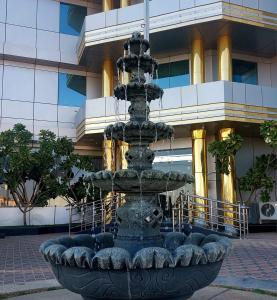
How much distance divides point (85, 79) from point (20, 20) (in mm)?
4516

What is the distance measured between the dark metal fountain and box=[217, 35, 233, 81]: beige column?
11.7 metres

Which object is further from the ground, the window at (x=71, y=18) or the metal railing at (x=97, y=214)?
the window at (x=71, y=18)

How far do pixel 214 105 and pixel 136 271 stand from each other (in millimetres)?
12983

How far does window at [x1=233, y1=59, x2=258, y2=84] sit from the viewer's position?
1958 centimetres

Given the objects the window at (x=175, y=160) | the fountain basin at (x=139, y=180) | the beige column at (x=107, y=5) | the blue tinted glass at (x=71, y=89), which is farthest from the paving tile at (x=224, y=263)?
the beige column at (x=107, y=5)

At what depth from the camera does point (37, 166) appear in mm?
17156

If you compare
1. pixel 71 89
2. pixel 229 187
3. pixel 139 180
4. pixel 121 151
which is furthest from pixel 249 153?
pixel 139 180

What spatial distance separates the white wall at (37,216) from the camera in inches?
707

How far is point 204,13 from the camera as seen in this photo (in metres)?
16.7

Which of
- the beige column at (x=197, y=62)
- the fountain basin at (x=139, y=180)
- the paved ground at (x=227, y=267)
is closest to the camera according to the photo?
the fountain basin at (x=139, y=180)

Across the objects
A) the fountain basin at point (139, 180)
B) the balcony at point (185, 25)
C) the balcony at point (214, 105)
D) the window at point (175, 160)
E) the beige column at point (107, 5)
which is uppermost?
the beige column at point (107, 5)

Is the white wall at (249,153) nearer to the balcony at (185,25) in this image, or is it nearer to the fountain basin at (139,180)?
the balcony at (185,25)

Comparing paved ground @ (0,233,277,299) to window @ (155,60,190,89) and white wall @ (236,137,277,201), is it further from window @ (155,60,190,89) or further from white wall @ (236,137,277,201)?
window @ (155,60,190,89)

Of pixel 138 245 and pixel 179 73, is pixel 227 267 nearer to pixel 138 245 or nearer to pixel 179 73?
pixel 138 245
